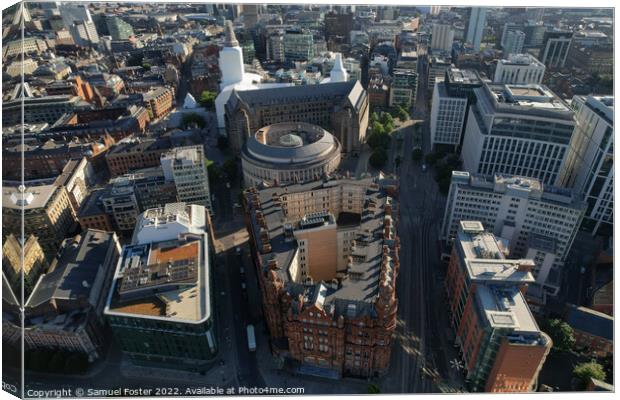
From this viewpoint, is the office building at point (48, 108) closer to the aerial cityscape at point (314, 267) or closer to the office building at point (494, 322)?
the aerial cityscape at point (314, 267)

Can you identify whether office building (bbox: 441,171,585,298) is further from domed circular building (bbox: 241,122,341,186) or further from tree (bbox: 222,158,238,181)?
tree (bbox: 222,158,238,181)

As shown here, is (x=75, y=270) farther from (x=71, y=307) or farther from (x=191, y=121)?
(x=191, y=121)

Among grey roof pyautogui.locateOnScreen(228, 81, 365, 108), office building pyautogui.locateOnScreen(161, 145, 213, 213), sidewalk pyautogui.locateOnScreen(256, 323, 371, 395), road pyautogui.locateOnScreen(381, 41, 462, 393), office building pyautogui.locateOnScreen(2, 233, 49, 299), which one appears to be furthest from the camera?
grey roof pyautogui.locateOnScreen(228, 81, 365, 108)

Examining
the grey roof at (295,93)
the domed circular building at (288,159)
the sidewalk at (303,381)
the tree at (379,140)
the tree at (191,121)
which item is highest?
the grey roof at (295,93)

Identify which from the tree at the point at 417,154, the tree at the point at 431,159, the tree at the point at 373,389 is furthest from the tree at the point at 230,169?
the tree at the point at 373,389

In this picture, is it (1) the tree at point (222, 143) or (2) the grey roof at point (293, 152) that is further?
(1) the tree at point (222, 143)

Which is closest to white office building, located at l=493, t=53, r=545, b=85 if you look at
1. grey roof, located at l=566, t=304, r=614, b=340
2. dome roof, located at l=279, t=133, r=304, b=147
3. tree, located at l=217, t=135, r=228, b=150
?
dome roof, located at l=279, t=133, r=304, b=147
